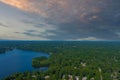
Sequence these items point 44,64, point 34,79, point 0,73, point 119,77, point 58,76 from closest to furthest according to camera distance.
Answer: point 34,79 < point 58,76 < point 119,77 < point 0,73 < point 44,64

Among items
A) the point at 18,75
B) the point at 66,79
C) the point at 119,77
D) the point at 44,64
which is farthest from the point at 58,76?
the point at 44,64

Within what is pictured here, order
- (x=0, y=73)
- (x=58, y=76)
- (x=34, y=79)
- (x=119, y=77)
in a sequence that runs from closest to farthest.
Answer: (x=34, y=79), (x=58, y=76), (x=119, y=77), (x=0, y=73)

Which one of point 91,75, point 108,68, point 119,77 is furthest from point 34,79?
point 108,68

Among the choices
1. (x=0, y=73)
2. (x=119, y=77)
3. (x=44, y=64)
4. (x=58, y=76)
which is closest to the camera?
(x=58, y=76)

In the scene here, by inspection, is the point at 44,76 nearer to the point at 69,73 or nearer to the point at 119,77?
the point at 69,73

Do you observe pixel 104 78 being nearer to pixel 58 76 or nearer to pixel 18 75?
pixel 58 76

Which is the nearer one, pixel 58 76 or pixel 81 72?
pixel 58 76

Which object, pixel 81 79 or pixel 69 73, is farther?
pixel 69 73

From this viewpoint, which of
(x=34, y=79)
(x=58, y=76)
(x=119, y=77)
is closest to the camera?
(x=34, y=79)
